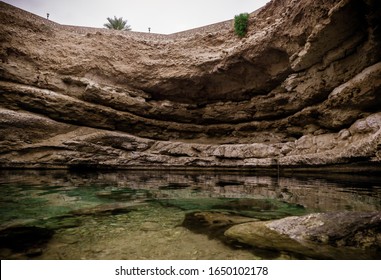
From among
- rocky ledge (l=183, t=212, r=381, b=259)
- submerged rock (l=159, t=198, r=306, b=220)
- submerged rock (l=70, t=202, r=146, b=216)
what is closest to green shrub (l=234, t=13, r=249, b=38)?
submerged rock (l=159, t=198, r=306, b=220)

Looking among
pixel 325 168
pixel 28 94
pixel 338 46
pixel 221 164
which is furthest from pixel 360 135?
pixel 28 94

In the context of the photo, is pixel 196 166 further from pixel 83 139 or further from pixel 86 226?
pixel 86 226

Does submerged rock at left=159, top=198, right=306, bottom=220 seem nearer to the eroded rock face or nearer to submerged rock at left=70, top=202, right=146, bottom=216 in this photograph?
submerged rock at left=70, top=202, right=146, bottom=216

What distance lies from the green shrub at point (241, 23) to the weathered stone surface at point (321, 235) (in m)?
11.2

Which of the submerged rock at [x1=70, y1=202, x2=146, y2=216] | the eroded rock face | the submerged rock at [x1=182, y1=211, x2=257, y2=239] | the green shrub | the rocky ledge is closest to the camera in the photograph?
the rocky ledge

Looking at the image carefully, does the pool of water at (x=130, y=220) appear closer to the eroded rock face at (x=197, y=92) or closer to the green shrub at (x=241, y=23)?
the eroded rock face at (x=197, y=92)

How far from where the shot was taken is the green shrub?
11.5 m

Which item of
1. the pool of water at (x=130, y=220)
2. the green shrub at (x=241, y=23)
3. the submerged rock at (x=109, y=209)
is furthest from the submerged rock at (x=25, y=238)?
the green shrub at (x=241, y=23)

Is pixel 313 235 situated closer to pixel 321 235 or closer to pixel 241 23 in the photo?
pixel 321 235

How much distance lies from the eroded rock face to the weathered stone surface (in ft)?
17.9

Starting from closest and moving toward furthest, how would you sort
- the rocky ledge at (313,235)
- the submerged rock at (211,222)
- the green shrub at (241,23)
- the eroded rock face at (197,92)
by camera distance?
1. the rocky ledge at (313,235)
2. the submerged rock at (211,222)
3. the eroded rock face at (197,92)
4. the green shrub at (241,23)

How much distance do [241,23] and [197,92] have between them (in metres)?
4.05

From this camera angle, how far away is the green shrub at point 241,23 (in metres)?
11.5

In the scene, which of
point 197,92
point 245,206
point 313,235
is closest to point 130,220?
point 245,206
